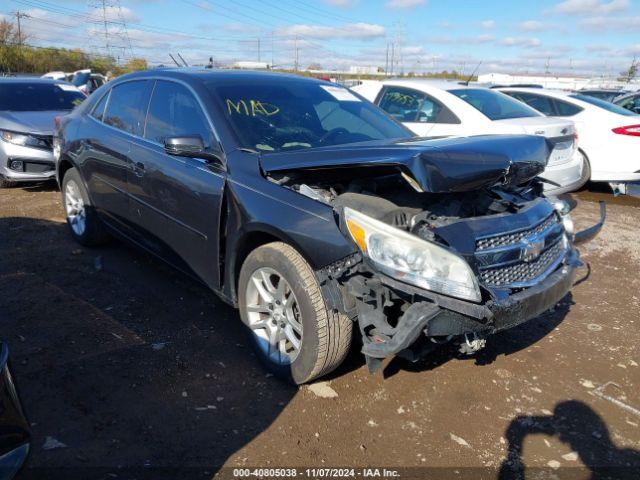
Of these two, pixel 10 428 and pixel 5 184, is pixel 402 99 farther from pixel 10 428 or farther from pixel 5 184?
pixel 10 428

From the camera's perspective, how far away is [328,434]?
2.68 metres

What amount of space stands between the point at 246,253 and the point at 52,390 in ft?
4.36

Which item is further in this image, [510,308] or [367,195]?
[367,195]

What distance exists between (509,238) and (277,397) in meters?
1.55

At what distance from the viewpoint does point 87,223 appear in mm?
5062

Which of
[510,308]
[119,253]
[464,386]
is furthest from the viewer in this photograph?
[119,253]

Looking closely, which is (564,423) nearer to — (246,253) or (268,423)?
(268,423)

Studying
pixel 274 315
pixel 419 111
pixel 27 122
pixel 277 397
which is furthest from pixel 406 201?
pixel 27 122

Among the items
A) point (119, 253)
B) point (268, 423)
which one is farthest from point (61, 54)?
point (268, 423)

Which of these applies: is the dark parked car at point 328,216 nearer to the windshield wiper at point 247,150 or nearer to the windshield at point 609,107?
the windshield wiper at point 247,150

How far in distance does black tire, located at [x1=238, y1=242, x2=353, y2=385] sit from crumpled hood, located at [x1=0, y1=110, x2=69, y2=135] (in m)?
6.04

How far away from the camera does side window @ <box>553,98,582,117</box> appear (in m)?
8.49

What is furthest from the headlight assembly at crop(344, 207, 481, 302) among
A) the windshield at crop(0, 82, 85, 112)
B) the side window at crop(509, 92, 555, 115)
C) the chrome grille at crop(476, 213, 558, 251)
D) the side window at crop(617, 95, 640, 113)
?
the side window at crop(617, 95, 640, 113)

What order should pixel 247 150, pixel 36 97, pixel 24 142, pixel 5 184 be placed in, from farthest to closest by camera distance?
pixel 36 97
pixel 5 184
pixel 24 142
pixel 247 150
